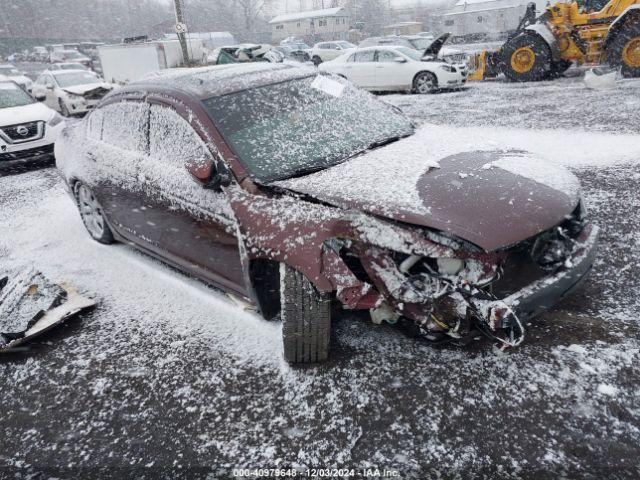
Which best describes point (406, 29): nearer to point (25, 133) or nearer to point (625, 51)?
point (625, 51)

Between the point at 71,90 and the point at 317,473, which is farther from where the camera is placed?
the point at 71,90

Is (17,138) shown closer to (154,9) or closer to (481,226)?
(481,226)

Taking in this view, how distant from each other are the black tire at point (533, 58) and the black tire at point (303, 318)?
12.6m

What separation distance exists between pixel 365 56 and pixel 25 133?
9139 mm

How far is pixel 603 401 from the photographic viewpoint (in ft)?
7.51

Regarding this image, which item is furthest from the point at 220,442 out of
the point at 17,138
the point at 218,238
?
the point at 17,138

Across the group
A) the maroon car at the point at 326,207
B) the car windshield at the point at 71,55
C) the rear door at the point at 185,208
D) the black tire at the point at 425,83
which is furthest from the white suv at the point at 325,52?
the car windshield at the point at 71,55

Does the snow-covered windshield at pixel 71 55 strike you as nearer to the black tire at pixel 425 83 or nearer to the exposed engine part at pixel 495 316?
the black tire at pixel 425 83

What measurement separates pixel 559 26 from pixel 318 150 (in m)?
12.0

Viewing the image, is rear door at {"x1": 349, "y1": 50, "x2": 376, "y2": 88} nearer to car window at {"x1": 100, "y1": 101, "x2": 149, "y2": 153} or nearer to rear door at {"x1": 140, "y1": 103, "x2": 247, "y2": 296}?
car window at {"x1": 100, "y1": 101, "x2": 149, "y2": 153}

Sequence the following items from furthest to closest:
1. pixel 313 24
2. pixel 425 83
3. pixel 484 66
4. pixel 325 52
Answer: pixel 313 24 < pixel 325 52 < pixel 484 66 < pixel 425 83

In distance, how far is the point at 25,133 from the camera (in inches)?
303

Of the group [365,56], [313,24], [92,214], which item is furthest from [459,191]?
[313,24]

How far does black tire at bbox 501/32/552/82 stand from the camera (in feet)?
40.2
